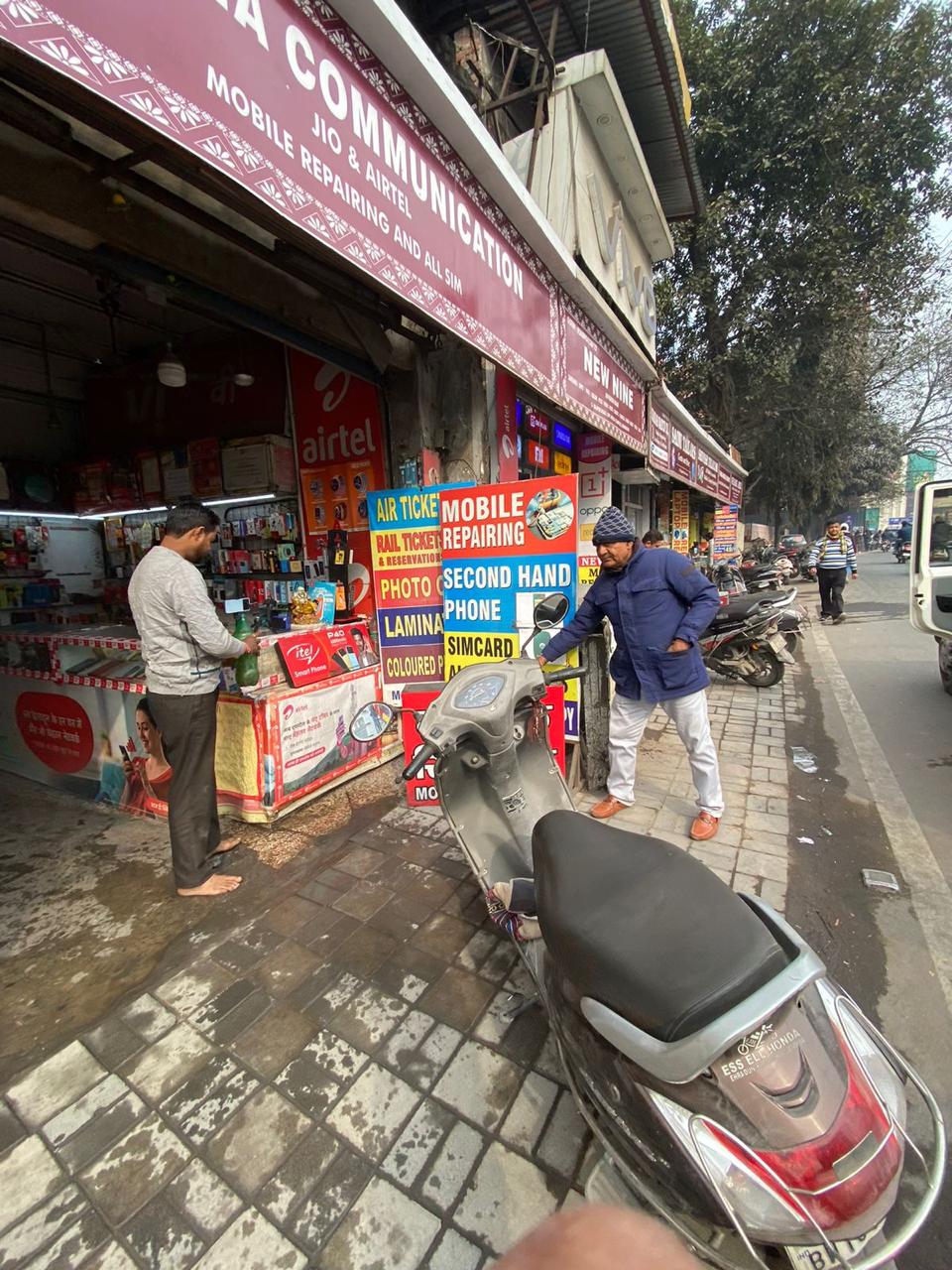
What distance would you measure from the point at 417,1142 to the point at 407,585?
3.29 metres

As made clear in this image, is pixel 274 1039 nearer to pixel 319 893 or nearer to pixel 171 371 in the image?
pixel 319 893

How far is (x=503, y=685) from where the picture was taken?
232cm

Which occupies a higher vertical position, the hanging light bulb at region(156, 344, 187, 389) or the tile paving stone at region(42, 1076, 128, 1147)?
the hanging light bulb at region(156, 344, 187, 389)

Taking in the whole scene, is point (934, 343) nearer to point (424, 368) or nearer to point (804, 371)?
point (804, 371)

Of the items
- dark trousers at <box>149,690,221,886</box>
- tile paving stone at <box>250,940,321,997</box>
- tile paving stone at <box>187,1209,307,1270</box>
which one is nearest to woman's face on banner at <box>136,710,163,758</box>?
dark trousers at <box>149,690,221,886</box>

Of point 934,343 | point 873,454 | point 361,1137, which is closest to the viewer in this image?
point 361,1137

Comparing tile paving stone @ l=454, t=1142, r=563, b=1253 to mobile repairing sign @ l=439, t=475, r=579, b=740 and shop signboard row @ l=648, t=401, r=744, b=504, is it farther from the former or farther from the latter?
shop signboard row @ l=648, t=401, r=744, b=504

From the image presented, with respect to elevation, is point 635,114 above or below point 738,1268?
above

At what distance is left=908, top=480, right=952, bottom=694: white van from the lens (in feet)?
14.7

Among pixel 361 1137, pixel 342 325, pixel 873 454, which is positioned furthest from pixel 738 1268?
pixel 873 454

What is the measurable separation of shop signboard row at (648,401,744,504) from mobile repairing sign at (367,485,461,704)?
3791 millimetres

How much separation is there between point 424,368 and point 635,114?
19.4ft

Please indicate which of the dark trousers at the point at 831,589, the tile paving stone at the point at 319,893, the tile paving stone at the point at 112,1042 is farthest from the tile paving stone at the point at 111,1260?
the dark trousers at the point at 831,589

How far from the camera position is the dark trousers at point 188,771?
2.87m
